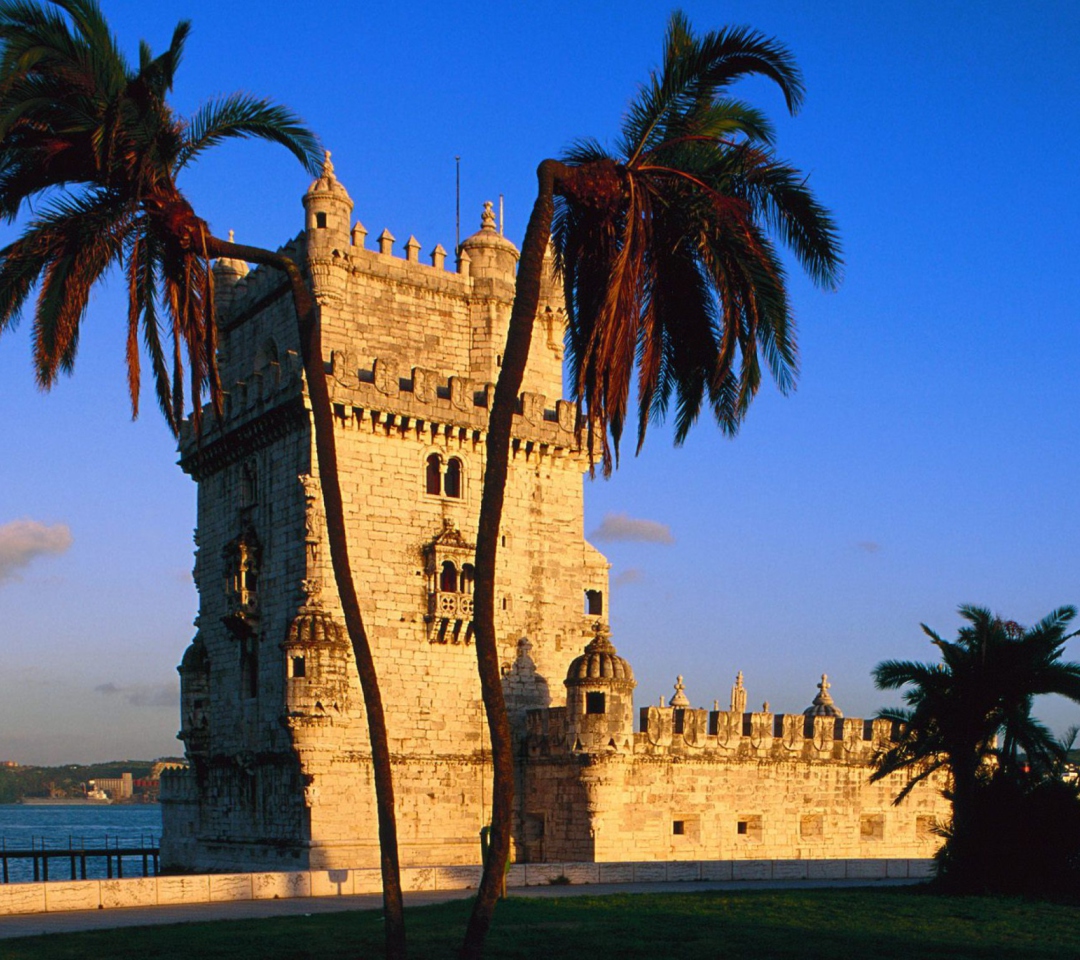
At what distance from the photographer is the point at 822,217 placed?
18.6 metres

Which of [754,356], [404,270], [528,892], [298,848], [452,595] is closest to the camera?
[754,356]

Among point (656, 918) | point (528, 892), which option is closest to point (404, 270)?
point (528, 892)

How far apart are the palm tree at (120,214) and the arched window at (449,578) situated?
1934 centimetres

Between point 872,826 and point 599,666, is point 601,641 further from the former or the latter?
point 872,826

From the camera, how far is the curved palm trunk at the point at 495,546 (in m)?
16.4

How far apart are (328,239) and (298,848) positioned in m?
16.1

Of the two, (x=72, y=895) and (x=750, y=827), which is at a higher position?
(x=72, y=895)

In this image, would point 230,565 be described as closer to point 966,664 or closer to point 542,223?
point 966,664

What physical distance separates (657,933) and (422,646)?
677 inches

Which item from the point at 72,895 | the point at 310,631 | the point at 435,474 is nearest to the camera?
the point at 72,895

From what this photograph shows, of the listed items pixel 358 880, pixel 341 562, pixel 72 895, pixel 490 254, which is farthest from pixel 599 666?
pixel 341 562

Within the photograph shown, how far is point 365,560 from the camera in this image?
119 feet

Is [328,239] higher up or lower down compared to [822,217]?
higher up

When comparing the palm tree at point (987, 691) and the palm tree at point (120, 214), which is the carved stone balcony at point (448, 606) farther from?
the palm tree at point (120, 214)
